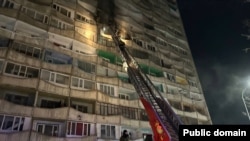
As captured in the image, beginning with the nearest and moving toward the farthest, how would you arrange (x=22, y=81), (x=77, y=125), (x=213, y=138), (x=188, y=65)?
(x=213, y=138), (x=22, y=81), (x=77, y=125), (x=188, y=65)

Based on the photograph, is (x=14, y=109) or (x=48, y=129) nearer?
(x=14, y=109)

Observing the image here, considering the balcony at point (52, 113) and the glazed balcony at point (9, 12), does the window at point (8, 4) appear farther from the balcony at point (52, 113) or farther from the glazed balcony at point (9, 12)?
the balcony at point (52, 113)

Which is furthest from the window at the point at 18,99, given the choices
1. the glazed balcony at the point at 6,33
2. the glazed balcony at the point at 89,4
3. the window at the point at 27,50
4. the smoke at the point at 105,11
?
the glazed balcony at the point at 89,4

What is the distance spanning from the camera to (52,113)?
51.5 ft

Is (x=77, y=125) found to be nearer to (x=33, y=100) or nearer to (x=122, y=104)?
(x=33, y=100)

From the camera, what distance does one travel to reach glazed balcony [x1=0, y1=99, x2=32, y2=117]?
13.8 meters

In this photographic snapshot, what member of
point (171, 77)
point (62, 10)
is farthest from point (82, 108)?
point (171, 77)

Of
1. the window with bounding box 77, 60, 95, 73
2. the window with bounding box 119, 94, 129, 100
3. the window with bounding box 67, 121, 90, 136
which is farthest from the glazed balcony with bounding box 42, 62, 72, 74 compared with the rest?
the window with bounding box 119, 94, 129, 100

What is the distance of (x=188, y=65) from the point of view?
34.4 m

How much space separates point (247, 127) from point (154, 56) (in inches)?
999

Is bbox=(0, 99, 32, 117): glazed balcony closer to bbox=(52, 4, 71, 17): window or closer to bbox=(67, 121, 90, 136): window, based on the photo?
bbox=(67, 121, 90, 136): window

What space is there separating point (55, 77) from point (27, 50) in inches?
135

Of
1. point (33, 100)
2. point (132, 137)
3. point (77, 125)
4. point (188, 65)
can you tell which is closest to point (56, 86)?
point (33, 100)

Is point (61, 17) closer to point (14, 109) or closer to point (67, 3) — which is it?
point (67, 3)
